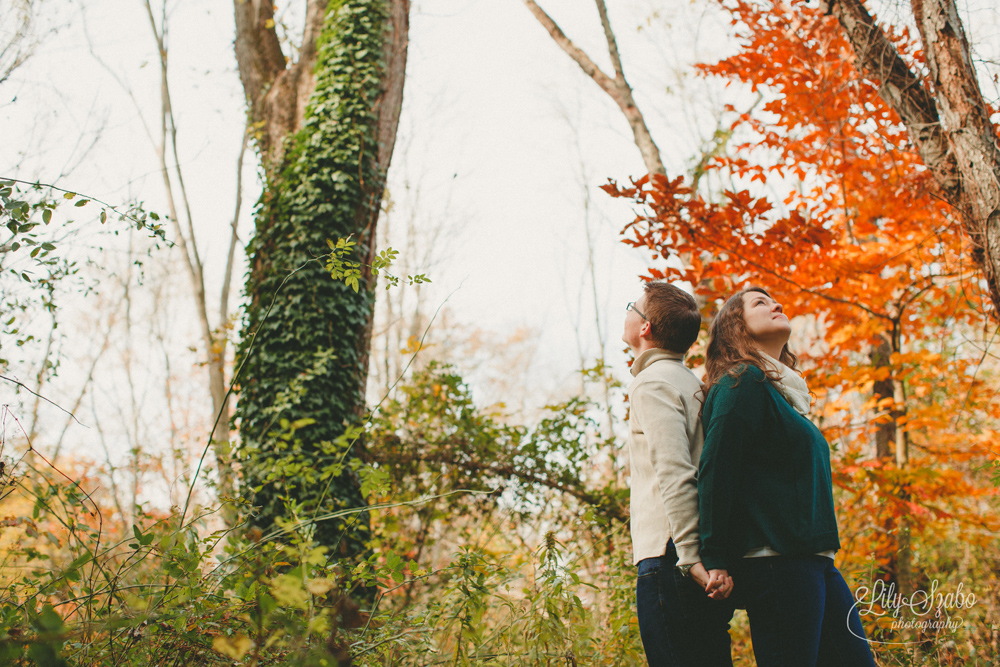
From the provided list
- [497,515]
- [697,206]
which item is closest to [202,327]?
[497,515]

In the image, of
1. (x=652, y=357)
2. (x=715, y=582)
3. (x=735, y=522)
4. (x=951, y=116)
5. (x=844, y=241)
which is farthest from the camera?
(x=844, y=241)

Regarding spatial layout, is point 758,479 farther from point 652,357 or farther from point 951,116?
point 951,116

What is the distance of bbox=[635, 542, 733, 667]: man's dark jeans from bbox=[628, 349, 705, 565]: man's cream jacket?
81mm

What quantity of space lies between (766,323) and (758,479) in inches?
23.4

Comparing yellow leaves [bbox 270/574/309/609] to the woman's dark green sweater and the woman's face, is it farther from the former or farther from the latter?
the woman's face

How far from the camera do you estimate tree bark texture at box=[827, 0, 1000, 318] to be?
2.56m

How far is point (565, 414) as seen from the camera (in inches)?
179

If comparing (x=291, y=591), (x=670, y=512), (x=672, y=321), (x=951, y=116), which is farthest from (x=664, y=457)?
(x=951, y=116)

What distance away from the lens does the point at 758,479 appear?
1.78m

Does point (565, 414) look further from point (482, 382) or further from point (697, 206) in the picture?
point (482, 382)

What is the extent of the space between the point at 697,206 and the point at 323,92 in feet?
11.8

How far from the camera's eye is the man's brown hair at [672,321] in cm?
207

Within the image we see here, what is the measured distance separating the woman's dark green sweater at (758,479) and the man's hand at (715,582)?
2 centimetres

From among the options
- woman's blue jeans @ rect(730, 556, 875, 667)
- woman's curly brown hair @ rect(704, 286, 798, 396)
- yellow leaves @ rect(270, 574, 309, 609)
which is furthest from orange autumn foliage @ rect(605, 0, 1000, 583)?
yellow leaves @ rect(270, 574, 309, 609)
